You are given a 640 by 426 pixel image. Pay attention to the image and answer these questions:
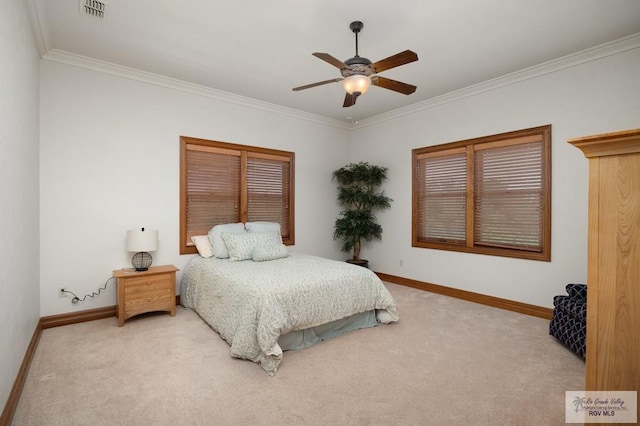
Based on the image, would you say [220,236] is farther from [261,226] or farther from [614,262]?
[614,262]

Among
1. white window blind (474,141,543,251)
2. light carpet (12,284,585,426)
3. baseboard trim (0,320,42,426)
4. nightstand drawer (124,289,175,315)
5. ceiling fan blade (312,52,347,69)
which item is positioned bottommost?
light carpet (12,284,585,426)

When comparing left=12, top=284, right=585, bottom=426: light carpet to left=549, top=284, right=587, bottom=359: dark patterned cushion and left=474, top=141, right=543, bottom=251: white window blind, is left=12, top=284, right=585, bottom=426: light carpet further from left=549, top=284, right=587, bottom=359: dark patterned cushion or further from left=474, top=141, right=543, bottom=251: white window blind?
left=474, top=141, right=543, bottom=251: white window blind

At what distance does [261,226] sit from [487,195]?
10.3 ft

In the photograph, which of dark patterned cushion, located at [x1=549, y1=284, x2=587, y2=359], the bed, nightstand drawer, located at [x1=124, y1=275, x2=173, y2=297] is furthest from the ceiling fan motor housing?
nightstand drawer, located at [x1=124, y1=275, x2=173, y2=297]

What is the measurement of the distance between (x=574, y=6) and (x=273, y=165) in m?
3.89

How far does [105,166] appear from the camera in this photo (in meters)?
3.59

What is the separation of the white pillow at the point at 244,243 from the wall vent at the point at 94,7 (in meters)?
2.49

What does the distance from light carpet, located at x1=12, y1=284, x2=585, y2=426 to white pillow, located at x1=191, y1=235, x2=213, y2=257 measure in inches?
38.8

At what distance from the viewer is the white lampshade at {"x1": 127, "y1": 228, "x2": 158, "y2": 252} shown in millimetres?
3457

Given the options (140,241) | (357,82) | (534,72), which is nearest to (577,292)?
(534,72)

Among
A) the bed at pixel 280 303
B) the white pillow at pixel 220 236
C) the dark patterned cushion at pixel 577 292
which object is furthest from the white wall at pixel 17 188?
the dark patterned cushion at pixel 577 292

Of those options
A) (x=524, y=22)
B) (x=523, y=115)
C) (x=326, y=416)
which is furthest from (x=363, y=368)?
(x=523, y=115)

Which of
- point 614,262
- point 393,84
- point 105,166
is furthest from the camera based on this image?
point 105,166

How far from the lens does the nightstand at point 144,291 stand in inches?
Answer: 130
